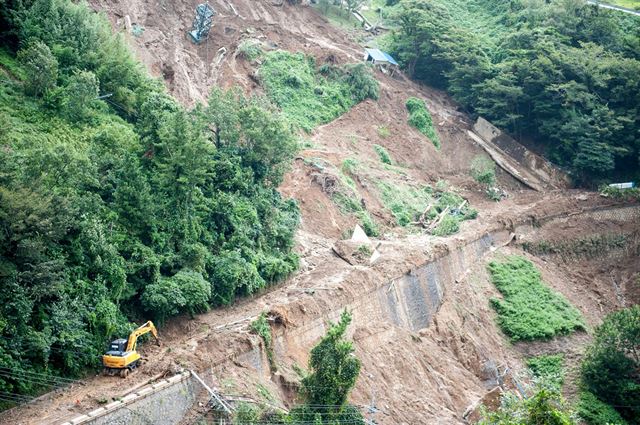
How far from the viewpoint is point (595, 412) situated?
38969mm

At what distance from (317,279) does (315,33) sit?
99.8 ft

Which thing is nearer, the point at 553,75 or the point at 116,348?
the point at 116,348

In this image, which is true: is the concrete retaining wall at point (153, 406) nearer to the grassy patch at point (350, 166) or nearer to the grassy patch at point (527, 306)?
the grassy patch at point (527, 306)

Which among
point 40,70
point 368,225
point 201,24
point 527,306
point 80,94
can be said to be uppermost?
point 40,70

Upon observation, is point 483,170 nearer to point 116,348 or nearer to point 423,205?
point 423,205

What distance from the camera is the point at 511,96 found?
59000 millimetres

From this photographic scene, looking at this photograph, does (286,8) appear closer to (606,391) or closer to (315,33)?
(315,33)

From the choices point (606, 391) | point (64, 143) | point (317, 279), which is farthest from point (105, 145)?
point (606, 391)

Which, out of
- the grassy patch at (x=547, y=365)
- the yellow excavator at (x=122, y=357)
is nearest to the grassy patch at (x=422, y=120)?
the grassy patch at (x=547, y=365)

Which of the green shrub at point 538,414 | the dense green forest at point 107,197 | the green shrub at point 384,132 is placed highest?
the dense green forest at point 107,197

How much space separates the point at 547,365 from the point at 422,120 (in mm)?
21675

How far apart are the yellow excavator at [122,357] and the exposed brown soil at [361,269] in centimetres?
35

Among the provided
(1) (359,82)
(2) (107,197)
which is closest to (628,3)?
(1) (359,82)

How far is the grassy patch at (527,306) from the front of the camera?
141 feet
